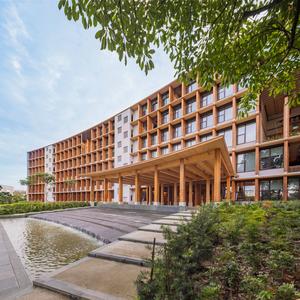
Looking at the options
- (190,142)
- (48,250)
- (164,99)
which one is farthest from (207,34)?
(164,99)

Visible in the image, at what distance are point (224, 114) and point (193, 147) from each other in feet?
43.6

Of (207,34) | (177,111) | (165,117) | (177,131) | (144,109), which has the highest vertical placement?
(144,109)

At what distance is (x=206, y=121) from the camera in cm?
2633

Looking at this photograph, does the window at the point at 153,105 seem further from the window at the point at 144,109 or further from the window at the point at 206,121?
the window at the point at 206,121

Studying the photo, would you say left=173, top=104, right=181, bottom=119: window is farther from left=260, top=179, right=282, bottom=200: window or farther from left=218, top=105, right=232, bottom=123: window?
left=260, top=179, right=282, bottom=200: window

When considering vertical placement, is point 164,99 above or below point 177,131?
above

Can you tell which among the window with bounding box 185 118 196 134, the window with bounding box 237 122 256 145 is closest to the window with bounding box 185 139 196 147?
the window with bounding box 185 118 196 134

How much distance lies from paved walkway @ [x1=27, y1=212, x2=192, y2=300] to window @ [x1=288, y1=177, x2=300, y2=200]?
745 inches

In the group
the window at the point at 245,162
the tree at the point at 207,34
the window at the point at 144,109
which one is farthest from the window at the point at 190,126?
the tree at the point at 207,34

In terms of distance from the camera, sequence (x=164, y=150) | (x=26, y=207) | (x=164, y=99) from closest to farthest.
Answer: (x=26, y=207), (x=164, y=150), (x=164, y=99)

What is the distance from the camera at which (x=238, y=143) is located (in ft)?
74.8

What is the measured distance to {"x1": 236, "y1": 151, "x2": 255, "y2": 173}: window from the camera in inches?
855

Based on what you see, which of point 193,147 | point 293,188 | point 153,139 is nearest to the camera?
point 193,147

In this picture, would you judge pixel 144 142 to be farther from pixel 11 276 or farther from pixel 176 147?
pixel 11 276
